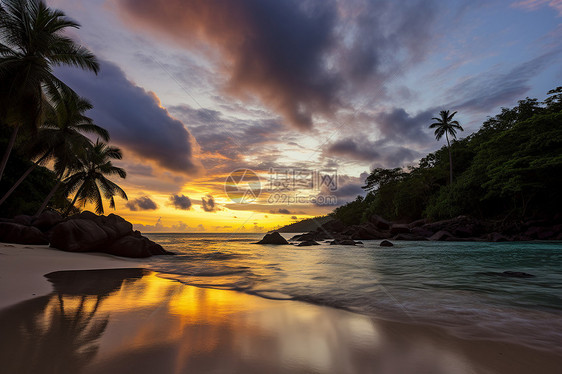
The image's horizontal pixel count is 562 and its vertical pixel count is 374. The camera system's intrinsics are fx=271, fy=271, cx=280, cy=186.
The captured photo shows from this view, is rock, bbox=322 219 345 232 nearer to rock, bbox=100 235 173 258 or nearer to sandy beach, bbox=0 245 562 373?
rock, bbox=100 235 173 258

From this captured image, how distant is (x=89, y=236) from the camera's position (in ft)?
32.5

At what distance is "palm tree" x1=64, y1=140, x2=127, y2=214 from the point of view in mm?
26938

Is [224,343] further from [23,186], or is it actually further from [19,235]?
[23,186]

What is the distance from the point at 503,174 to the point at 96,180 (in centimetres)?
3956

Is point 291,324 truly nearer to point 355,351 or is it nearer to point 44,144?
point 355,351

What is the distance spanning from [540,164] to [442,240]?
9.89 meters

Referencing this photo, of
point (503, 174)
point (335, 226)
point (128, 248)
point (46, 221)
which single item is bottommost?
point (128, 248)

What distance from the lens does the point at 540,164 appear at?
2264cm

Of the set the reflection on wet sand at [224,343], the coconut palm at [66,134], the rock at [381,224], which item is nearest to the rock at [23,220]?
→ the coconut palm at [66,134]

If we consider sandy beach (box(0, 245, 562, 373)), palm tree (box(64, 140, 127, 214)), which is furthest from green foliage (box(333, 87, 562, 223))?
palm tree (box(64, 140, 127, 214))

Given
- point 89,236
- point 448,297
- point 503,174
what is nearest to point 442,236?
point 503,174

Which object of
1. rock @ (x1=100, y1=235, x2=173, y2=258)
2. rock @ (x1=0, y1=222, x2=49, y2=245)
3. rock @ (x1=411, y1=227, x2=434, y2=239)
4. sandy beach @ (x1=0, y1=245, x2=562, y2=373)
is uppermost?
rock @ (x1=411, y1=227, x2=434, y2=239)

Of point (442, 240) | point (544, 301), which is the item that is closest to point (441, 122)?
point (442, 240)

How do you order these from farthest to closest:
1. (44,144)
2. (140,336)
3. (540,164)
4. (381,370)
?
(540,164)
(44,144)
(140,336)
(381,370)
